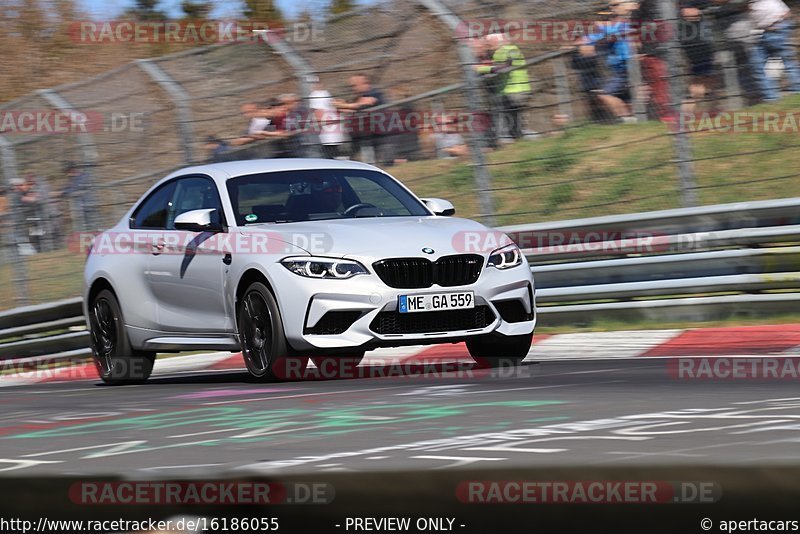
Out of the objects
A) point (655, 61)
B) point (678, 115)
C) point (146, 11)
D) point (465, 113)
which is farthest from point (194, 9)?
point (678, 115)

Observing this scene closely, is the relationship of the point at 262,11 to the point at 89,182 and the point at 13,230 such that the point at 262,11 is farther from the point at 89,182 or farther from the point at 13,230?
the point at 89,182

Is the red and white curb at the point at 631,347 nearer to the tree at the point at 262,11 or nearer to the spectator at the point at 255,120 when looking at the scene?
the spectator at the point at 255,120

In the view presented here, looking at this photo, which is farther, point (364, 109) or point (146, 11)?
point (146, 11)

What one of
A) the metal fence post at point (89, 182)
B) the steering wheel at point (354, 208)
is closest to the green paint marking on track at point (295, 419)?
the steering wheel at point (354, 208)

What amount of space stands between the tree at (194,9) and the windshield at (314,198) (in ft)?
90.6

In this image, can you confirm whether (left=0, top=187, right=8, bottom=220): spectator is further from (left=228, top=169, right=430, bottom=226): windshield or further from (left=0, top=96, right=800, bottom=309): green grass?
(left=228, top=169, right=430, bottom=226): windshield

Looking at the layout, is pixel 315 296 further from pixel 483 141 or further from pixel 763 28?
pixel 763 28

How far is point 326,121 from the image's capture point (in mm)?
12859

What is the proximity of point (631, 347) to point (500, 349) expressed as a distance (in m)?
1.31

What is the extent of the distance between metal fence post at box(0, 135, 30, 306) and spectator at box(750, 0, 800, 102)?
7.45 meters

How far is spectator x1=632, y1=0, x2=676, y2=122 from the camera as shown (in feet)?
35.9

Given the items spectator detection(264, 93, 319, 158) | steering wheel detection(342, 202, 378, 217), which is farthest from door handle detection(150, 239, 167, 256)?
spectator detection(264, 93, 319, 158)

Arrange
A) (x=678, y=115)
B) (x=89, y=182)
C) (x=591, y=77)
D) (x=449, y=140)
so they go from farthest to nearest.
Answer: (x=89, y=182)
(x=449, y=140)
(x=591, y=77)
(x=678, y=115)

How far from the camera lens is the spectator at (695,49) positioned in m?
10.9
